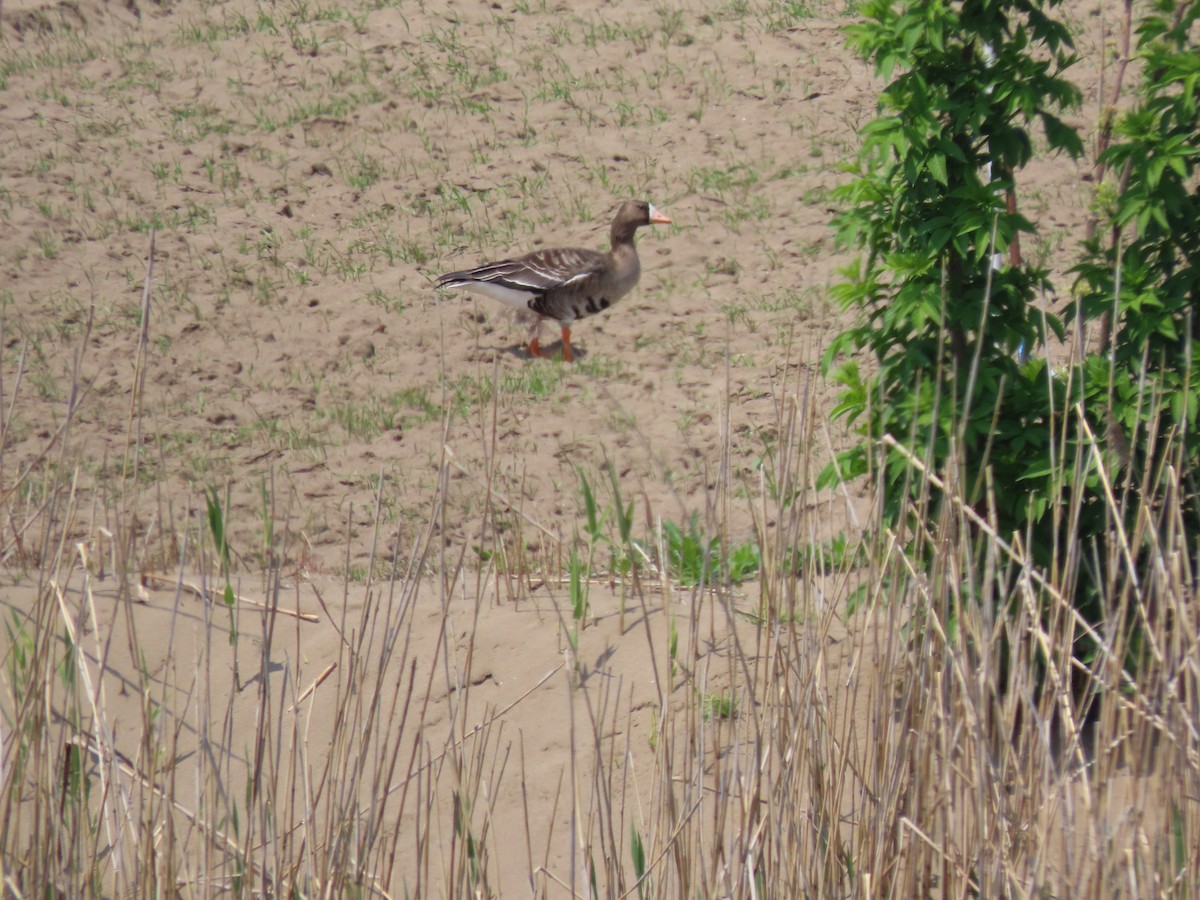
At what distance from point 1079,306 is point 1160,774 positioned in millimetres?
1212

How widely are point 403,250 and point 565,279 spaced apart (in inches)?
56.5

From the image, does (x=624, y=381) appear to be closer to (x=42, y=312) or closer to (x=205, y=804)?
(x=42, y=312)

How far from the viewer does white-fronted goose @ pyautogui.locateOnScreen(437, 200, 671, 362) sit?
754 cm

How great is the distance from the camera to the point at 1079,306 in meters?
3.14

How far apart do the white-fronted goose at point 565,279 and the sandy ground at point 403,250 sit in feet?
0.67

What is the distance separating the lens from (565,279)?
7574mm

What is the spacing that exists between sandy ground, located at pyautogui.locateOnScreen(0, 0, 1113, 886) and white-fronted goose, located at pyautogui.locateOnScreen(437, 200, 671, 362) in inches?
8.0

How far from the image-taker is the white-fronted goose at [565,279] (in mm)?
7543

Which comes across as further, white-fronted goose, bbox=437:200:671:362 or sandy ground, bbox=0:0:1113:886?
white-fronted goose, bbox=437:200:671:362

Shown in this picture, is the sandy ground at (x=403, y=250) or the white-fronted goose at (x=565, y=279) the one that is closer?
the sandy ground at (x=403, y=250)

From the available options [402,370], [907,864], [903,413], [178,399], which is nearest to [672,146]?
[402,370]

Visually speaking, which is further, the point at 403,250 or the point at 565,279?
the point at 403,250

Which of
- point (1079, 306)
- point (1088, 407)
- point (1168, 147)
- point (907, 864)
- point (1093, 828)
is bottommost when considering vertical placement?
point (907, 864)

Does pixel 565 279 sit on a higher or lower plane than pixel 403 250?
lower
